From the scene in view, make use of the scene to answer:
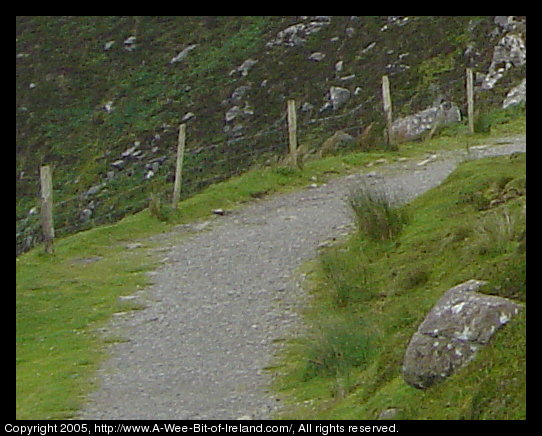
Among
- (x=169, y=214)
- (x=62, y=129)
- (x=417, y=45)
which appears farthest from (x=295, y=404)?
(x=62, y=129)

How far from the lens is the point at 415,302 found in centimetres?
868

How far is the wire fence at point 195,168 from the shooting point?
23436 mm

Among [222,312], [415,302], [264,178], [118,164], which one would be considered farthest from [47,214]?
[118,164]

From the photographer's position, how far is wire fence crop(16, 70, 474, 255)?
23.4 meters

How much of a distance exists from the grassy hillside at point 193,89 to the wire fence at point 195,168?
62 millimetres

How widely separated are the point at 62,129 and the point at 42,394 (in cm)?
2580

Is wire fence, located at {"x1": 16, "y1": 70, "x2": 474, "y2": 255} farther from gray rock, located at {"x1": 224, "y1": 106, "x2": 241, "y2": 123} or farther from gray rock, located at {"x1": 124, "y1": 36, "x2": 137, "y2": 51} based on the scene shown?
gray rock, located at {"x1": 124, "y1": 36, "x2": 137, "y2": 51}

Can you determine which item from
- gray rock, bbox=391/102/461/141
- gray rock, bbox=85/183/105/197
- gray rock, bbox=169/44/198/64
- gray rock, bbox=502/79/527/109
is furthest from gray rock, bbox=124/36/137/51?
gray rock, bbox=502/79/527/109

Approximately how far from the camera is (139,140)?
30703mm

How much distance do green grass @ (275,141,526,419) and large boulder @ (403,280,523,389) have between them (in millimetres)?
87

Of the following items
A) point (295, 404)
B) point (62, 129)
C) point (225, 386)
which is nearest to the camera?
point (295, 404)

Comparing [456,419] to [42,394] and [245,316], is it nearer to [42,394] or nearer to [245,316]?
[42,394]

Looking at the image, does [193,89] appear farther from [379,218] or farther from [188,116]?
[379,218]

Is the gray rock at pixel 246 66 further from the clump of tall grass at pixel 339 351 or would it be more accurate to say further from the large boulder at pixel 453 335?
the large boulder at pixel 453 335
